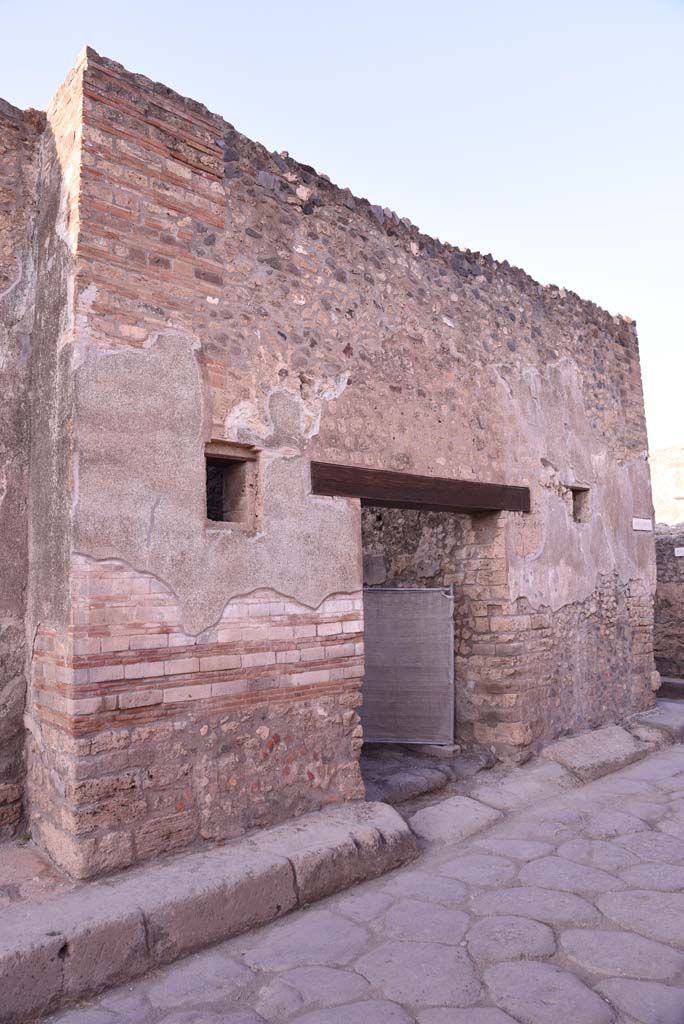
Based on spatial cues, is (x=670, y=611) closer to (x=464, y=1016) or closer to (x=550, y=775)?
(x=550, y=775)

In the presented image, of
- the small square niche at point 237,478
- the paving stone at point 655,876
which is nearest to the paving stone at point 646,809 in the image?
the paving stone at point 655,876

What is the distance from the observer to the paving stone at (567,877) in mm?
3549

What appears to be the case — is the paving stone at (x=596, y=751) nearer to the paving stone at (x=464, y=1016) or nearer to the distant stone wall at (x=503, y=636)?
the distant stone wall at (x=503, y=636)

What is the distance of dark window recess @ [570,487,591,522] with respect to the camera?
6.29 metres

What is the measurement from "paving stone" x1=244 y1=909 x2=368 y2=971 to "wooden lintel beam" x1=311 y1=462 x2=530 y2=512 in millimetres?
2139

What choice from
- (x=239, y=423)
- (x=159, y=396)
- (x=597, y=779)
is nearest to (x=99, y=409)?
(x=159, y=396)

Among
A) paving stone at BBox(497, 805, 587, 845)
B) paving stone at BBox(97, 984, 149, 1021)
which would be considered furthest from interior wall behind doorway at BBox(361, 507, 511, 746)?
paving stone at BBox(97, 984, 149, 1021)

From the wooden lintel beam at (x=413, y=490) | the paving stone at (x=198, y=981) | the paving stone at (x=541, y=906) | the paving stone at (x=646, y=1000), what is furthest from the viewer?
the wooden lintel beam at (x=413, y=490)

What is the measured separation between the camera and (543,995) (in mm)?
2617

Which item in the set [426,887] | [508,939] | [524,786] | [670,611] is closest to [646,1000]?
[508,939]

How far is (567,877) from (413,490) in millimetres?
2337

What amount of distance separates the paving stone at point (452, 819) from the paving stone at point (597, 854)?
518 millimetres

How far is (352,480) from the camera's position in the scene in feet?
14.6

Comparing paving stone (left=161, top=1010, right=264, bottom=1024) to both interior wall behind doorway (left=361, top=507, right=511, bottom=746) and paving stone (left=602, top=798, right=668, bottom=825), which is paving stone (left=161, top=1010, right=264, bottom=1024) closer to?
paving stone (left=602, top=798, right=668, bottom=825)
